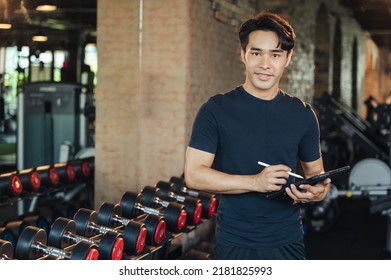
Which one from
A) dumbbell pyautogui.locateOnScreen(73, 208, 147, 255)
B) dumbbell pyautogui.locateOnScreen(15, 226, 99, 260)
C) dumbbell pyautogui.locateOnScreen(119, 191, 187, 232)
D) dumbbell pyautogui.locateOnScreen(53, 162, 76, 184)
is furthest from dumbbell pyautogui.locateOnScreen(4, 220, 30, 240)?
dumbbell pyautogui.locateOnScreen(15, 226, 99, 260)

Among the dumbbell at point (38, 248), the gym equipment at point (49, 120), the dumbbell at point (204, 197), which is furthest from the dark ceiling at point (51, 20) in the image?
the dumbbell at point (38, 248)

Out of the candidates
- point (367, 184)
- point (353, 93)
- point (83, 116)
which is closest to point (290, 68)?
point (367, 184)

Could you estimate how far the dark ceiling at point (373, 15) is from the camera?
916 cm

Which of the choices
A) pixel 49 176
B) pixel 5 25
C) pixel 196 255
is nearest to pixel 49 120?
pixel 49 176

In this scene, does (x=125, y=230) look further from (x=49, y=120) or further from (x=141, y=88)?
(x=49, y=120)

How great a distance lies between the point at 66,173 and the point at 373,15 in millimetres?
8110

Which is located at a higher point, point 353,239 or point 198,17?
point 198,17

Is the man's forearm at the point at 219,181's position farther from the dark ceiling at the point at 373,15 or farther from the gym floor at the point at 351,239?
the dark ceiling at the point at 373,15

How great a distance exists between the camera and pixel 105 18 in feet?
12.4

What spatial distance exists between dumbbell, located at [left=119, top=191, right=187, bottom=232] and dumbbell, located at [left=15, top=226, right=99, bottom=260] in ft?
1.86

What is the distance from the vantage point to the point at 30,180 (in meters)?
3.55
